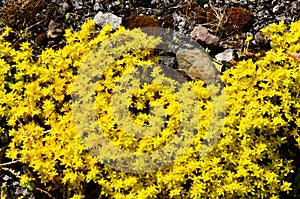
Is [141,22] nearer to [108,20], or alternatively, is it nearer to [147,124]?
[108,20]

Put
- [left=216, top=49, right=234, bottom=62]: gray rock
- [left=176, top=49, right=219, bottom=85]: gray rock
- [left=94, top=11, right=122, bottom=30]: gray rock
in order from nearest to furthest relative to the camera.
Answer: [left=176, top=49, right=219, bottom=85]: gray rock
[left=216, top=49, right=234, bottom=62]: gray rock
[left=94, top=11, right=122, bottom=30]: gray rock

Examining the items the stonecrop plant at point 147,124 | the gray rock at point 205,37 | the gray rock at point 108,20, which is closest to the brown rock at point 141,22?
the gray rock at point 108,20

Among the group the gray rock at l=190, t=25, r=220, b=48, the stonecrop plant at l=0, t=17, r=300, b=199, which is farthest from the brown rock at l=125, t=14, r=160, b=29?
the stonecrop plant at l=0, t=17, r=300, b=199

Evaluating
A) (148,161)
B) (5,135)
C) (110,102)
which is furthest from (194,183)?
(5,135)

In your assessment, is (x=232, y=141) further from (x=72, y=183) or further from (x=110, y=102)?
(x=72, y=183)

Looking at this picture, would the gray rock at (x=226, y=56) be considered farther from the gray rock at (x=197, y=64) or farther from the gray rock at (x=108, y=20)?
the gray rock at (x=108, y=20)

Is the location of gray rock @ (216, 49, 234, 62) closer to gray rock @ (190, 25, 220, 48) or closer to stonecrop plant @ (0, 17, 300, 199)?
gray rock @ (190, 25, 220, 48)
